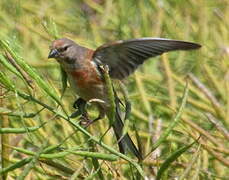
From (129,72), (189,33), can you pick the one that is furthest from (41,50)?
(129,72)

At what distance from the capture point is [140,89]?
10.8 feet

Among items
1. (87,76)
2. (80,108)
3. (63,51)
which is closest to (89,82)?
(87,76)

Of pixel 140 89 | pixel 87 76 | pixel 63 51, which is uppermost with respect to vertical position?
pixel 63 51

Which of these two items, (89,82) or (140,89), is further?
(140,89)

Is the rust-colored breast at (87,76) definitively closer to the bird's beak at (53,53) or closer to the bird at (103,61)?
the bird at (103,61)

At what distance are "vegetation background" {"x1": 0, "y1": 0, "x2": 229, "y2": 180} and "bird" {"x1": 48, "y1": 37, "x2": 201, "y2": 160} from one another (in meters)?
0.11

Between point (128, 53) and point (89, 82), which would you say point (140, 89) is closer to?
point (89, 82)

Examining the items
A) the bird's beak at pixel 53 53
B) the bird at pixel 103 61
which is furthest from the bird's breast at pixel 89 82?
the bird's beak at pixel 53 53

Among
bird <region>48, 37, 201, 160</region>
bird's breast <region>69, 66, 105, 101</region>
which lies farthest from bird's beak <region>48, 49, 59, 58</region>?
bird's breast <region>69, 66, 105, 101</region>

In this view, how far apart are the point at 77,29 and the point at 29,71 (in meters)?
2.94

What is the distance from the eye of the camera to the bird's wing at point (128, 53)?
2.41 meters

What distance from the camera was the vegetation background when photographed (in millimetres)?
2168

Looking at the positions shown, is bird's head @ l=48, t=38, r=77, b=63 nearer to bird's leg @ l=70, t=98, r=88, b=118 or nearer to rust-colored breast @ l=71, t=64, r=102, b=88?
rust-colored breast @ l=71, t=64, r=102, b=88

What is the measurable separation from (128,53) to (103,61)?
159 millimetres
